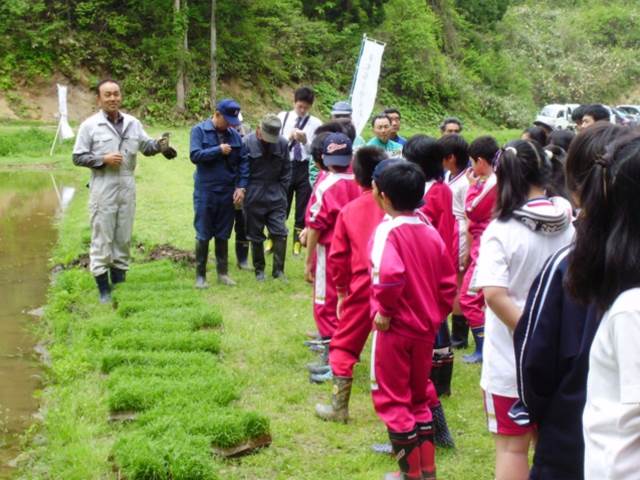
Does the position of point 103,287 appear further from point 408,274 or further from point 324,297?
point 408,274

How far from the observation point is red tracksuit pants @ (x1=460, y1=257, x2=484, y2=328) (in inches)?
223

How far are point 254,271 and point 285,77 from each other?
1011 inches

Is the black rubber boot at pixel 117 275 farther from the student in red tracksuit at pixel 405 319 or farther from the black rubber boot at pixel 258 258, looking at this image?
the student in red tracksuit at pixel 405 319

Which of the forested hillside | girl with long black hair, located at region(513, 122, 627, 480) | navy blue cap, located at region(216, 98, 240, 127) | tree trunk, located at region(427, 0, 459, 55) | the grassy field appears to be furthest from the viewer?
tree trunk, located at region(427, 0, 459, 55)

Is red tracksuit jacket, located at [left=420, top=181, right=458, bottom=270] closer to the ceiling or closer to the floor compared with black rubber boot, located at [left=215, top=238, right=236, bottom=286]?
closer to the ceiling

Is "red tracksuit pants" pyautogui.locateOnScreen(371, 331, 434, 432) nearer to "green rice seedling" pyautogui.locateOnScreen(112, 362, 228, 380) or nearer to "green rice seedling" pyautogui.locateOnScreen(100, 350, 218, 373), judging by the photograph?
"green rice seedling" pyautogui.locateOnScreen(112, 362, 228, 380)

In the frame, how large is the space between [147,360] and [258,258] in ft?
10.4

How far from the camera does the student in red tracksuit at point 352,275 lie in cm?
483

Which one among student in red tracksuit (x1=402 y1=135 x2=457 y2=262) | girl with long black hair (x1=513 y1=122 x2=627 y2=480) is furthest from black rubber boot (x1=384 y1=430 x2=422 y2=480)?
girl with long black hair (x1=513 y1=122 x2=627 y2=480)

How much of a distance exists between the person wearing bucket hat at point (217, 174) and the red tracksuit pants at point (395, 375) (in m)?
4.52

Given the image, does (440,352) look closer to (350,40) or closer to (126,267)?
(126,267)

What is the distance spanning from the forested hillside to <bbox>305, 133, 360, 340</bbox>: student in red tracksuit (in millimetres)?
25318

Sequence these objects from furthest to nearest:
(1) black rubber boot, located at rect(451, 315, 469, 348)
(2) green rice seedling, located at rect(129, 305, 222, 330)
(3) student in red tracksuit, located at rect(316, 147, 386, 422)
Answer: (2) green rice seedling, located at rect(129, 305, 222, 330) → (1) black rubber boot, located at rect(451, 315, 469, 348) → (3) student in red tracksuit, located at rect(316, 147, 386, 422)

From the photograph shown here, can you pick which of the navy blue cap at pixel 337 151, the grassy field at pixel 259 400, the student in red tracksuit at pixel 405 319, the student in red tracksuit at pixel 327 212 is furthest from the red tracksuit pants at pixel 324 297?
the student in red tracksuit at pixel 405 319
